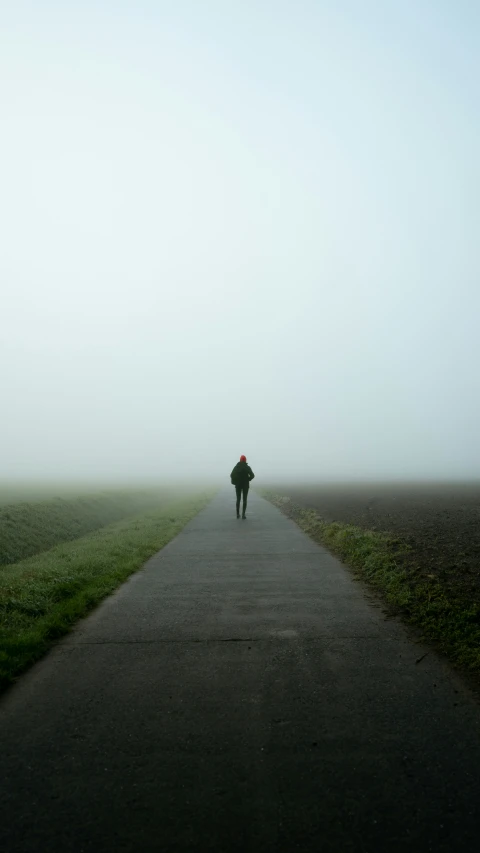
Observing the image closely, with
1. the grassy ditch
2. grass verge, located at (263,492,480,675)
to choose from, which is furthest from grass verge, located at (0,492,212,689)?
grass verge, located at (263,492,480,675)

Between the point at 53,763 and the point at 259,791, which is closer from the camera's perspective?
the point at 259,791

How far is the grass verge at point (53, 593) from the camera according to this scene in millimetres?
6738

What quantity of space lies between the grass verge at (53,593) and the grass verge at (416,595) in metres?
5.40

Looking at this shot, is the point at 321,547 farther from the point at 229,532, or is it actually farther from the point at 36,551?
the point at 36,551

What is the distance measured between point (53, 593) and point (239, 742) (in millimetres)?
6319

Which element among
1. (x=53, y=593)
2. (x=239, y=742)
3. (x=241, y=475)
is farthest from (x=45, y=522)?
(x=239, y=742)

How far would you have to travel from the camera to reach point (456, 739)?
439 cm

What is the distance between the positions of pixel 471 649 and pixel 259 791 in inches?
155

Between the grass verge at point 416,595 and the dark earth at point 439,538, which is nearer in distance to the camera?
the grass verge at point 416,595

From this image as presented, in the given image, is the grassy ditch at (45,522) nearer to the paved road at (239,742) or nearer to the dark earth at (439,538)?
the paved road at (239,742)

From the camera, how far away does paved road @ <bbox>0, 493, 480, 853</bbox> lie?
3312mm

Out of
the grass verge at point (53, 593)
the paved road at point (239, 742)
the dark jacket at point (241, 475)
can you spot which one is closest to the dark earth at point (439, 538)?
the paved road at point (239, 742)

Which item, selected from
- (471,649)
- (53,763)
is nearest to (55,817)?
(53,763)

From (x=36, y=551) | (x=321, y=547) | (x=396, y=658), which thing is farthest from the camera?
(x=36, y=551)
